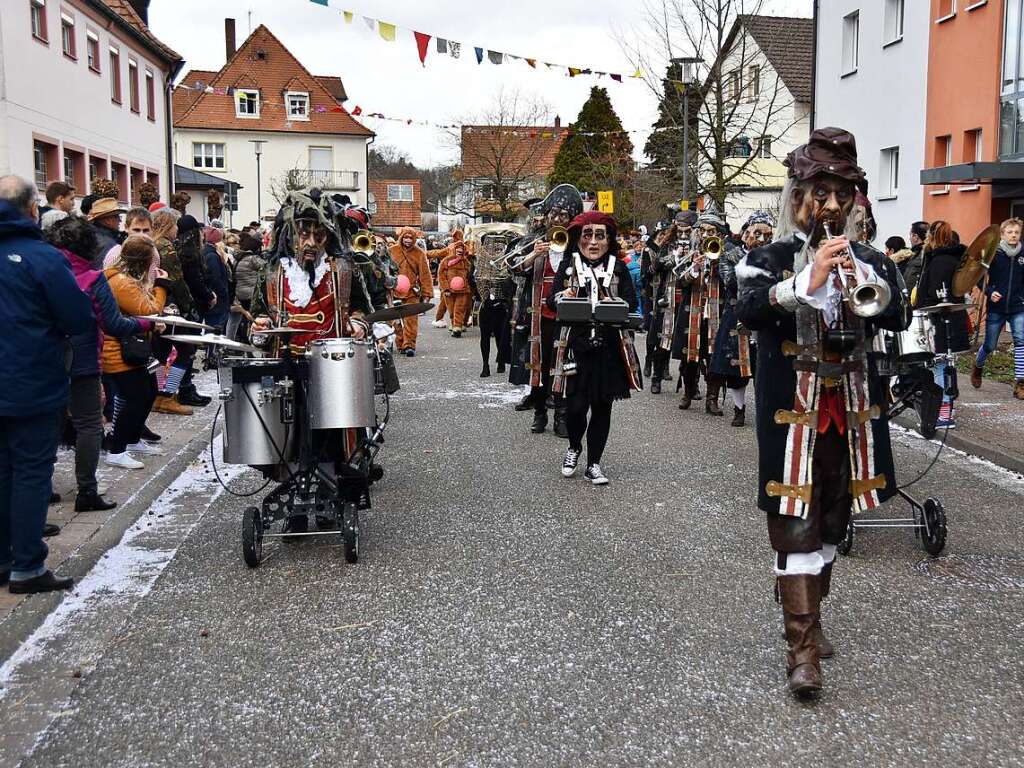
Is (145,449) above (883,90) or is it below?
below

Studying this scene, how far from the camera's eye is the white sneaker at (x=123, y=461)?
8.23m

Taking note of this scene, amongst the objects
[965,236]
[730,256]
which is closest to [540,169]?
[965,236]

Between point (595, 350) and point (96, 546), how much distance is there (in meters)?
3.51

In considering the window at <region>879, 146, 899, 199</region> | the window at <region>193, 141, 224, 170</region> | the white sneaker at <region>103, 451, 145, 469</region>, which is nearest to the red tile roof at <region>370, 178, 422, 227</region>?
the window at <region>193, 141, 224, 170</region>

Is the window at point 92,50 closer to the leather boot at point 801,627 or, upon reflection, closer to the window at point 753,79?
the window at point 753,79

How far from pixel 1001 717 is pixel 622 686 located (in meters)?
1.31

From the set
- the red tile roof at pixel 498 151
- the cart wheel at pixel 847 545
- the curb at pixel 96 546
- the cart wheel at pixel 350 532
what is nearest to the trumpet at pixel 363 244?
the cart wheel at pixel 350 532

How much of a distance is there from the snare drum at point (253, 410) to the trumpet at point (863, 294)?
2979 millimetres

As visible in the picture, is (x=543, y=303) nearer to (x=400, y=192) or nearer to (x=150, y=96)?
(x=150, y=96)

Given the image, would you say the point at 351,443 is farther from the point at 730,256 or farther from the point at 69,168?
the point at 69,168

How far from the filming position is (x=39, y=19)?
2392cm

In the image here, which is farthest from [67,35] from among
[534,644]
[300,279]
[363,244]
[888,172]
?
[534,644]

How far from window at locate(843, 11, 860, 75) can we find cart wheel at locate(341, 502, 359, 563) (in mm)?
24599

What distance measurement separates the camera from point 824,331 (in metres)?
4.11
